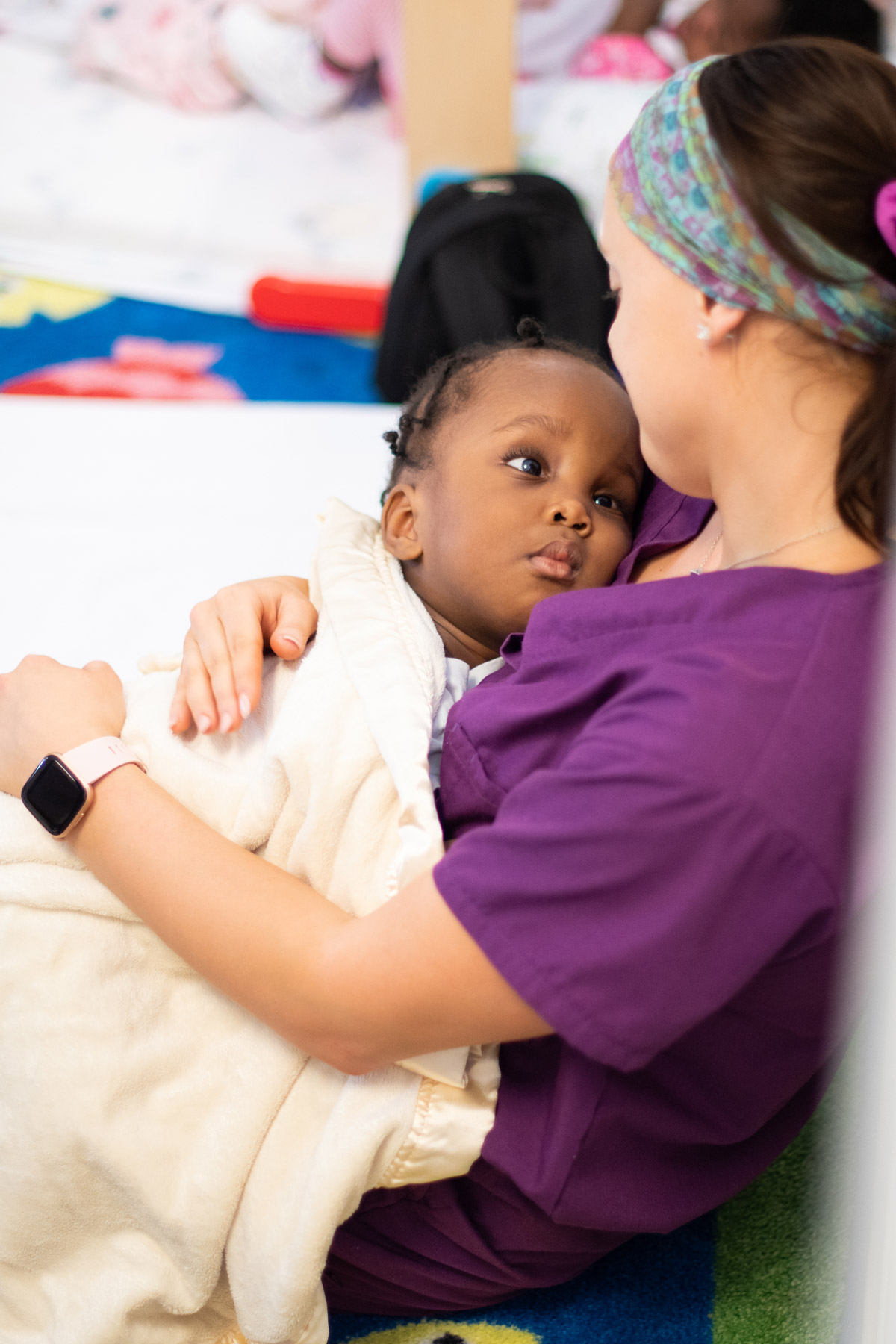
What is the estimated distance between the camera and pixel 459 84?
2.08 m

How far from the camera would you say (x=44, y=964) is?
0.81 meters

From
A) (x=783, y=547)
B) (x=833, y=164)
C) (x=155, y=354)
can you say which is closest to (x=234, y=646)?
(x=783, y=547)

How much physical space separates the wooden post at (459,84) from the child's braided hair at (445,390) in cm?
112

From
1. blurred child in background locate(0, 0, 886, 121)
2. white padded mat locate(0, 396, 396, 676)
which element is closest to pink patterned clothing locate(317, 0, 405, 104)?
blurred child in background locate(0, 0, 886, 121)

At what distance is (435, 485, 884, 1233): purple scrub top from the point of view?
0.59 m

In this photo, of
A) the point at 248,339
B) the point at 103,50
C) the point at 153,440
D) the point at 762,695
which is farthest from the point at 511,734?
the point at 103,50

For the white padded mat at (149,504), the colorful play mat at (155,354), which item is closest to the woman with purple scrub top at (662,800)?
the white padded mat at (149,504)

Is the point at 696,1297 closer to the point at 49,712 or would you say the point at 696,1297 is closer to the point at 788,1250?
the point at 788,1250

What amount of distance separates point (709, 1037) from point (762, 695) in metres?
0.25

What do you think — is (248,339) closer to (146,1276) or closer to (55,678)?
(55,678)

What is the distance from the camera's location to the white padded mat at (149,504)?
136 centimetres

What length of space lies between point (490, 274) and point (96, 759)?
1.22m

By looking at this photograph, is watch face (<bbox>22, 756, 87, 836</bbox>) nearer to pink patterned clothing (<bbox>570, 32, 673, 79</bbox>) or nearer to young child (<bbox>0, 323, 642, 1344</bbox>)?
young child (<bbox>0, 323, 642, 1344</bbox>)

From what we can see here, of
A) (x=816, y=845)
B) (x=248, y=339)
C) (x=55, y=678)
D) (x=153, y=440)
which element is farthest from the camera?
(x=248, y=339)
